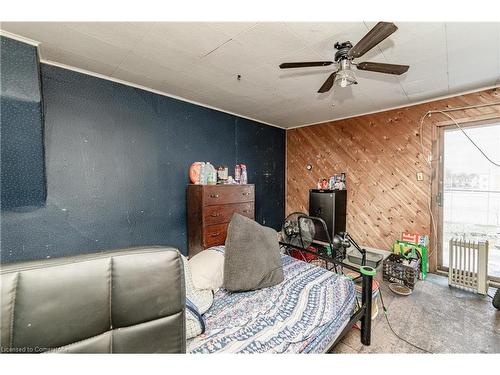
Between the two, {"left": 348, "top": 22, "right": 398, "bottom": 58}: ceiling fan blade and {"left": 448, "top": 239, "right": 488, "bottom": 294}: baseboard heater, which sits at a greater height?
{"left": 348, "top": 22, "right": 398, "bottom": 58}: ceiling fan blade

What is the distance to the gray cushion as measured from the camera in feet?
5.29

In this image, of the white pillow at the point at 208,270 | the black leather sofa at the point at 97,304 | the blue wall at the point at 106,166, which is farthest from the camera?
the blue wall at the point at 106,166

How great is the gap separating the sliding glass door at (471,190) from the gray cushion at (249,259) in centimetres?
282

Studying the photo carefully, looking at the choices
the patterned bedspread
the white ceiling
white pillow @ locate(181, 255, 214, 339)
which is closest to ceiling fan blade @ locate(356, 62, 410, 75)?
the white ceiling

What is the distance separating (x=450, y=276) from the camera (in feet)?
8.63

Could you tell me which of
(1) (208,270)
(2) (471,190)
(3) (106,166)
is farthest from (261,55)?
(2) (471,190)

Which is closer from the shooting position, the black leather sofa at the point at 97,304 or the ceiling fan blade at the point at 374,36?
the black leather sofa at the point at 97,304

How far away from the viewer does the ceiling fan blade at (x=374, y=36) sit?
3.93 ft

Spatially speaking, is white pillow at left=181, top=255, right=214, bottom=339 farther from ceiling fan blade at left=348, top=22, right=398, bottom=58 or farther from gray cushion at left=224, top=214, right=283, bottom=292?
ceiling fan blade at left=348, top=22, right=398, bottom=58

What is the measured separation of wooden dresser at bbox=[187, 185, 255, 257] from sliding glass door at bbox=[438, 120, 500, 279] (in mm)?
2992

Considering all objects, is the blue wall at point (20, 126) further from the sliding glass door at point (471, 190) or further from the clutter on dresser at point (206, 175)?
the sliding glass door at point (471, 190)

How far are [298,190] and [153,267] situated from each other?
4.05 metres

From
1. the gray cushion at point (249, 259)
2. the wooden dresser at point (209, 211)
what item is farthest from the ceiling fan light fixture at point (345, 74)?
the wooden dresser at point (209, 211)
